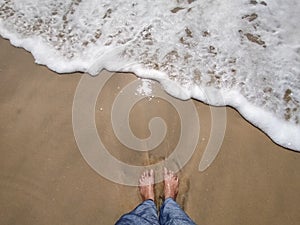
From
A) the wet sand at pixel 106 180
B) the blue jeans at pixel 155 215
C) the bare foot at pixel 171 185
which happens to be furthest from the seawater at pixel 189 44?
the blue jeans at pixel 155 215

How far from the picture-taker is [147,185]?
83.5 inches

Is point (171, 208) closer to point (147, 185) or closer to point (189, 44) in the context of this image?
point (147, 185)

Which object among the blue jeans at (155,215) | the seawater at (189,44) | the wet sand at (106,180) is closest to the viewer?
the blue jeans at (155,215)

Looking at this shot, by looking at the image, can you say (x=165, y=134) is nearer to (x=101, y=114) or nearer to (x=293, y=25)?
(x=101, y=114)

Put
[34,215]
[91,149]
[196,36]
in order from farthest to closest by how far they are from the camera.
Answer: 1. [196,36]
2. [91,149]
3. [34,215]

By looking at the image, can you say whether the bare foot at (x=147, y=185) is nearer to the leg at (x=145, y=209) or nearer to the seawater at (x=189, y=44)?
the leg at (x=145, y=209)

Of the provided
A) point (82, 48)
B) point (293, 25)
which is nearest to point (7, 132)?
point (82, 48)

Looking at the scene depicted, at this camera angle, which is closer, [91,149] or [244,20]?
[91,149]

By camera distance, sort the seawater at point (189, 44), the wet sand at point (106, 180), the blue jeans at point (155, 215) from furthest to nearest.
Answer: the seawater at point (189, 44) < the wet sand at point (106, 180) < the blue jeans at point (155, 215)

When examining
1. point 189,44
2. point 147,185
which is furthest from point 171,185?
point 189,44

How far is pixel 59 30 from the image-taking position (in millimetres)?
2693

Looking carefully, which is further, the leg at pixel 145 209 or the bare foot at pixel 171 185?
the bare foot at pixel 171 185

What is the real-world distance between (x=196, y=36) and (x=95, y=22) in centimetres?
75

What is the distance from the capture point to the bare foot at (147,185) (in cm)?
210
